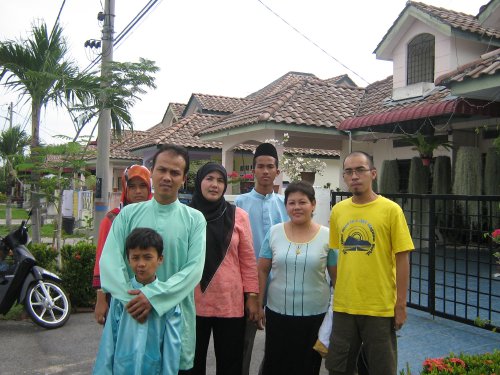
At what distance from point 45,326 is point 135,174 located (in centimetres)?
328

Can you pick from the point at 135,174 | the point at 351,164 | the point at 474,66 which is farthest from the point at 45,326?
the point at 474,66

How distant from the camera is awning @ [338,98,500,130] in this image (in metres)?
7.77

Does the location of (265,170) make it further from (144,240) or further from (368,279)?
(144,240)

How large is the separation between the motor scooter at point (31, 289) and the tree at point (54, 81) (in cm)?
153

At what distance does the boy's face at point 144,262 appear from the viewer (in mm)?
2543

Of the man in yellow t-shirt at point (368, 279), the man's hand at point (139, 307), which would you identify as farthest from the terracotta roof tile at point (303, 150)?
the man's hand at point (139, 307)

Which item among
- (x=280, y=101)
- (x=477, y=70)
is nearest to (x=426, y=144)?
(x=477, y=70)

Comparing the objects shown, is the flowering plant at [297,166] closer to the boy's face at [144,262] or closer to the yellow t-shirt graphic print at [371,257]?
the yellow t-shirt graphic print at [371,257]

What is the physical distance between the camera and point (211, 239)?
3084 mm

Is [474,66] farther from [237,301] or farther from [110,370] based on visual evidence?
[110,370]

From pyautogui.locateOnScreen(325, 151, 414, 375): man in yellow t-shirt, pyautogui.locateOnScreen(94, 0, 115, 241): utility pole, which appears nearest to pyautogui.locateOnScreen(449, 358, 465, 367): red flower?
pyautogui.locateOnScreen(325, 151, 414, 375): man in yellow t-shirt

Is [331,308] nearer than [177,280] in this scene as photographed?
No

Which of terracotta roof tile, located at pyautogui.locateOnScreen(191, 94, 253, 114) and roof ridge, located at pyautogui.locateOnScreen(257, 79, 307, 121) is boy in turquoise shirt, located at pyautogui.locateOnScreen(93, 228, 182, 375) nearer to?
roof ridge, located at pyautogui.locateOnScreen(257, 79, 307, 121)

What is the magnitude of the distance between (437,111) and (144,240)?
22.5 feet
